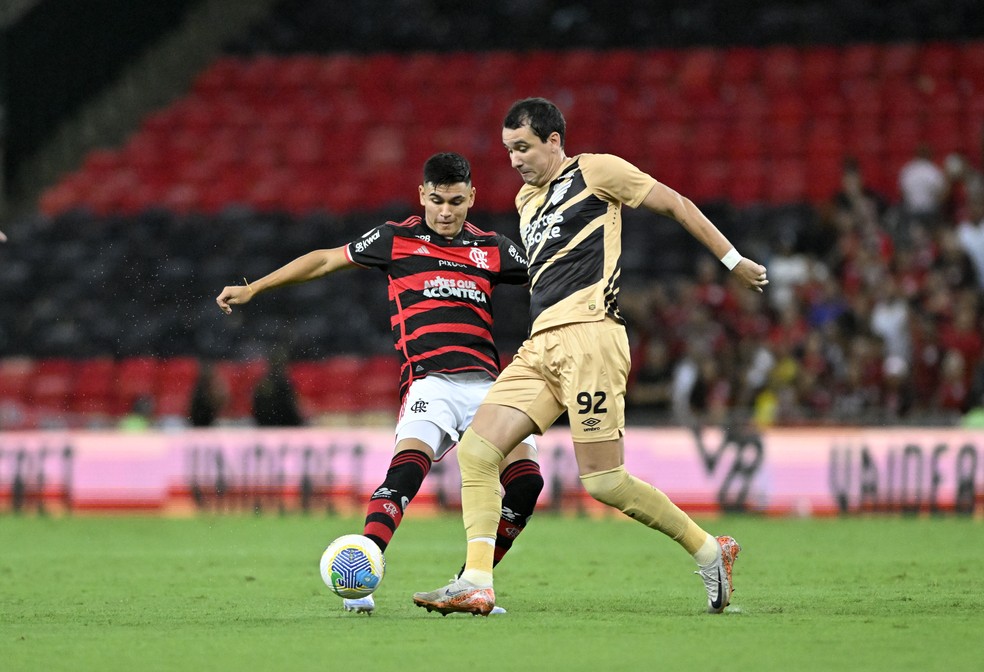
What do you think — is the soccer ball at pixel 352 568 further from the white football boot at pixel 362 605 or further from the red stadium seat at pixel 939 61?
the red stadium seat at pixel 939 61

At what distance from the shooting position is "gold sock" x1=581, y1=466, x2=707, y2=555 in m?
6.74

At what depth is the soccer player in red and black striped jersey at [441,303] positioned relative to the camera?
7.37 metres

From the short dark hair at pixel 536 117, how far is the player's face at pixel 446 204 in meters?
0.56

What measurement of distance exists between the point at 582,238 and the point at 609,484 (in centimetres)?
109

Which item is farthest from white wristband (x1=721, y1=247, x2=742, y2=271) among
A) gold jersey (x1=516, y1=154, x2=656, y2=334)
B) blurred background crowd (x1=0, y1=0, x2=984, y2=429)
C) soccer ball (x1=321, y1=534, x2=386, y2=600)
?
blurred background crowd (x1=0, y1=0, x2=984, y2=429)

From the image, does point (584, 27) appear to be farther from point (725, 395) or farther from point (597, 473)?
point (597, 473)

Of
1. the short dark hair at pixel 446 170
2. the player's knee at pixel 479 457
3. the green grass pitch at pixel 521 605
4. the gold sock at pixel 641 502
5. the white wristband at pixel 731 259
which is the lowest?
the green grass pitch at pixel 521 605

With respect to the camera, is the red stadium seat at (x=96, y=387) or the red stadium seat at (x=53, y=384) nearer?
the red stadium seat at (x=96, y=387)

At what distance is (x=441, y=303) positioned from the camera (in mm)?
7508

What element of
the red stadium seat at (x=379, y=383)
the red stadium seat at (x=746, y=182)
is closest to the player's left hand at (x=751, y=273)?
the red stadium seat at (x=379, y=383)

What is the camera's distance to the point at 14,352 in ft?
62.1

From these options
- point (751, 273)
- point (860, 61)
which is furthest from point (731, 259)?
point (860, 61)

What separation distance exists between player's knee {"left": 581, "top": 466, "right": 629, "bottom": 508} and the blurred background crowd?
7.27 metres

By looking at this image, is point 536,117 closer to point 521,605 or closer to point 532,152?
point 532,152
